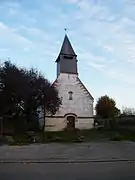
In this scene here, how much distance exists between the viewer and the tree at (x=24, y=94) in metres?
39.3

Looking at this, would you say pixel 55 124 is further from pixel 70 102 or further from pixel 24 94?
pixel 24 94

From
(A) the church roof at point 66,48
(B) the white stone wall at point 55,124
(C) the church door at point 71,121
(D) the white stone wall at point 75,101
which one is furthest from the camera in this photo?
(A) the church roof at point 66,48

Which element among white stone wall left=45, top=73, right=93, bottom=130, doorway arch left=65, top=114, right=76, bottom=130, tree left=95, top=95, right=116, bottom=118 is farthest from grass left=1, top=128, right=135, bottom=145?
tree left=95, top=95, right=116, bottom=118

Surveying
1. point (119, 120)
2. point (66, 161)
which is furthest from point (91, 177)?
point (119, 120)

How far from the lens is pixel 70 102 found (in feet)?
170

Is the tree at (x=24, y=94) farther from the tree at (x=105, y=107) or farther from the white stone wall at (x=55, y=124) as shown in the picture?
the tree at (x=105, y=107)

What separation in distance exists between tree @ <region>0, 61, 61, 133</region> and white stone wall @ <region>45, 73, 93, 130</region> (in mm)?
5647

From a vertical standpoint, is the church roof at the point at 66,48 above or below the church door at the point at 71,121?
above

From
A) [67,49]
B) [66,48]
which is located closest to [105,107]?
[67,49]

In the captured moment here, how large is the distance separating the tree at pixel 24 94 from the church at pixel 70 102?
17.4 ft

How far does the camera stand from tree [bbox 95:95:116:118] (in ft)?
224

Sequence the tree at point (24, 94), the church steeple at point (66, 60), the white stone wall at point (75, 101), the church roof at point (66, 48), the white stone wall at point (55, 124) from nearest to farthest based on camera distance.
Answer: the tree at point (24, 94) < the white stone wall at point (55, 124) < the white stone wall at point (75, 101) < the church steeple at point (66, 60) < the church roof at point (66, 48)

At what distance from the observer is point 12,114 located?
1674 inches

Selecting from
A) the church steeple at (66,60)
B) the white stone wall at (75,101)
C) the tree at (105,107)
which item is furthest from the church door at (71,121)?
the tree at (105,107)
